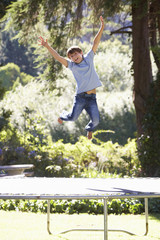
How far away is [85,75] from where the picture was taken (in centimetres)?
537

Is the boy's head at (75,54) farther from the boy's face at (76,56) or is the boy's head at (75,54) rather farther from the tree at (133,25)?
the tree at (133,25)

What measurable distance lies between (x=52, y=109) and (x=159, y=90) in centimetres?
851

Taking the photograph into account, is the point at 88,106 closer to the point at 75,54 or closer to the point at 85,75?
the point at 85,75

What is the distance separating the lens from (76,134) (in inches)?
604

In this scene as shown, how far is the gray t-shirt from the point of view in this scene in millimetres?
5352

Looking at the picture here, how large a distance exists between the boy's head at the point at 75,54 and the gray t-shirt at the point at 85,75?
2.9 inches

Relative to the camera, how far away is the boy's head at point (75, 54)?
5.31 meters

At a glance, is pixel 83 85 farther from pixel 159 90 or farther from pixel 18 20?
pixel 18 20

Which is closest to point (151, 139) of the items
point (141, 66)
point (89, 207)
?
point (141, 66)

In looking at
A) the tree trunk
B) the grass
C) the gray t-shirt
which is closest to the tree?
the tree trunk

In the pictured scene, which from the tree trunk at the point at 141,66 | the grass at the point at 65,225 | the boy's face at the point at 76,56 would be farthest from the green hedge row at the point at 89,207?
the boy's face at the point at 76,56

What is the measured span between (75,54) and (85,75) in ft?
0.96

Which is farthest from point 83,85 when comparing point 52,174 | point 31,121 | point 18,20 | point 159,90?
point 31,121

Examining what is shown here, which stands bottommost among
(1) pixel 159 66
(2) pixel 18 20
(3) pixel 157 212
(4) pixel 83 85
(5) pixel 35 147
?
(3) pixel 157 212
